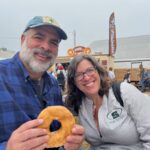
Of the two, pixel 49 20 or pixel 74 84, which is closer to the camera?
pixel 49 20

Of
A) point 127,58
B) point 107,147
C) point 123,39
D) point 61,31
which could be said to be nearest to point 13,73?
point 61,31

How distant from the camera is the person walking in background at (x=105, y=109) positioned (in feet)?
8.89

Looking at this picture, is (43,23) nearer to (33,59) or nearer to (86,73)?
(33,59)

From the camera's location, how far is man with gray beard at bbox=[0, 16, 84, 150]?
2203 millimetres

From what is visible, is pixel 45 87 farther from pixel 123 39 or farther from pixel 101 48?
pixel 123 39

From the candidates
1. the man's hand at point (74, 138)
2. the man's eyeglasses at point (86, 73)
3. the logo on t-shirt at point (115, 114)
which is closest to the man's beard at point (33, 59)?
the man's eyeglasses at point (86, 73)

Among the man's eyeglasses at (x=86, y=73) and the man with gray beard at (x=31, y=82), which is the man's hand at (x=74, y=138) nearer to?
the man with gray beard at (x=31, y=82)

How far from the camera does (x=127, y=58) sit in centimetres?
5131

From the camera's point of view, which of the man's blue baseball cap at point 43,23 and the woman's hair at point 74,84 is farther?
the woman's hair at point 74,84

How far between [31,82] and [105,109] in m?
0.80

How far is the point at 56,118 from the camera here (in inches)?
84.2

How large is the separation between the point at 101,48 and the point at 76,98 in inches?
2185

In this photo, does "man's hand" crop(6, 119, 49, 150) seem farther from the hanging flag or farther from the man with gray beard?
the hanging flag

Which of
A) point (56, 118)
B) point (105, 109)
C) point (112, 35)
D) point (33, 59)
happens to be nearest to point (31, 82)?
point (33, 59)
